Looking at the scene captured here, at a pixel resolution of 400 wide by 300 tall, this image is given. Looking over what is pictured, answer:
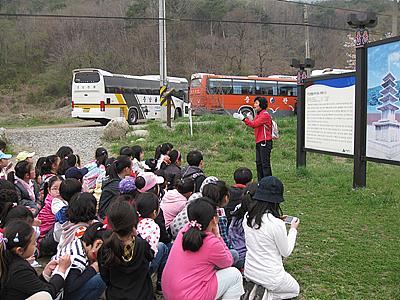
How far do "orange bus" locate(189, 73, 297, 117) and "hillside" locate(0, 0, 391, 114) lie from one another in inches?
600

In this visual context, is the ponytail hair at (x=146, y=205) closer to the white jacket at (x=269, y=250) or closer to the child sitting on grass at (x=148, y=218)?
the child sitting on grass at (x=148, y=218)

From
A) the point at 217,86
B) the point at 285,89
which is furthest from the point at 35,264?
the point at 285,89

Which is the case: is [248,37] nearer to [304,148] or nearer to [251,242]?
[304,148]

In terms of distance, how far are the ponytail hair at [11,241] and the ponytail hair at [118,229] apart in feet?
1.56

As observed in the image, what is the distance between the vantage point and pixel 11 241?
8.75 ft

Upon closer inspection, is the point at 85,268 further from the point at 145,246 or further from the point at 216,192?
the point at 216,192

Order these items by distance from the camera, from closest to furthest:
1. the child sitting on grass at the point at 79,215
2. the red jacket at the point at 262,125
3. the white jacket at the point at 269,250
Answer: the white jacket at the point at 269,250 → the child sitting on grass at the point at 79,215 → the red jacket at the point at 262,125

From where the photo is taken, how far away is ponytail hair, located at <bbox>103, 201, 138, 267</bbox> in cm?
281

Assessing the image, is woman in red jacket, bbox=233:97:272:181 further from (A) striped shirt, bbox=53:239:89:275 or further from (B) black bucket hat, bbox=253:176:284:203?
(A) striped shirt, bbox=53:239:89:275

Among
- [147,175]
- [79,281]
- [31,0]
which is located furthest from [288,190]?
[31,0]

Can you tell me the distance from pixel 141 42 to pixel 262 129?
41.8m

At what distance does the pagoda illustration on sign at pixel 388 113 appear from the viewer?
6.65 meters

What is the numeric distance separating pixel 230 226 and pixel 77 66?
3814 cm

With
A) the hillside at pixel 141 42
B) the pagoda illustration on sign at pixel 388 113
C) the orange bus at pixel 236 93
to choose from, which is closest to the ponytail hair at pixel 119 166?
the pagoda illustration on sign at pixel 388 113
